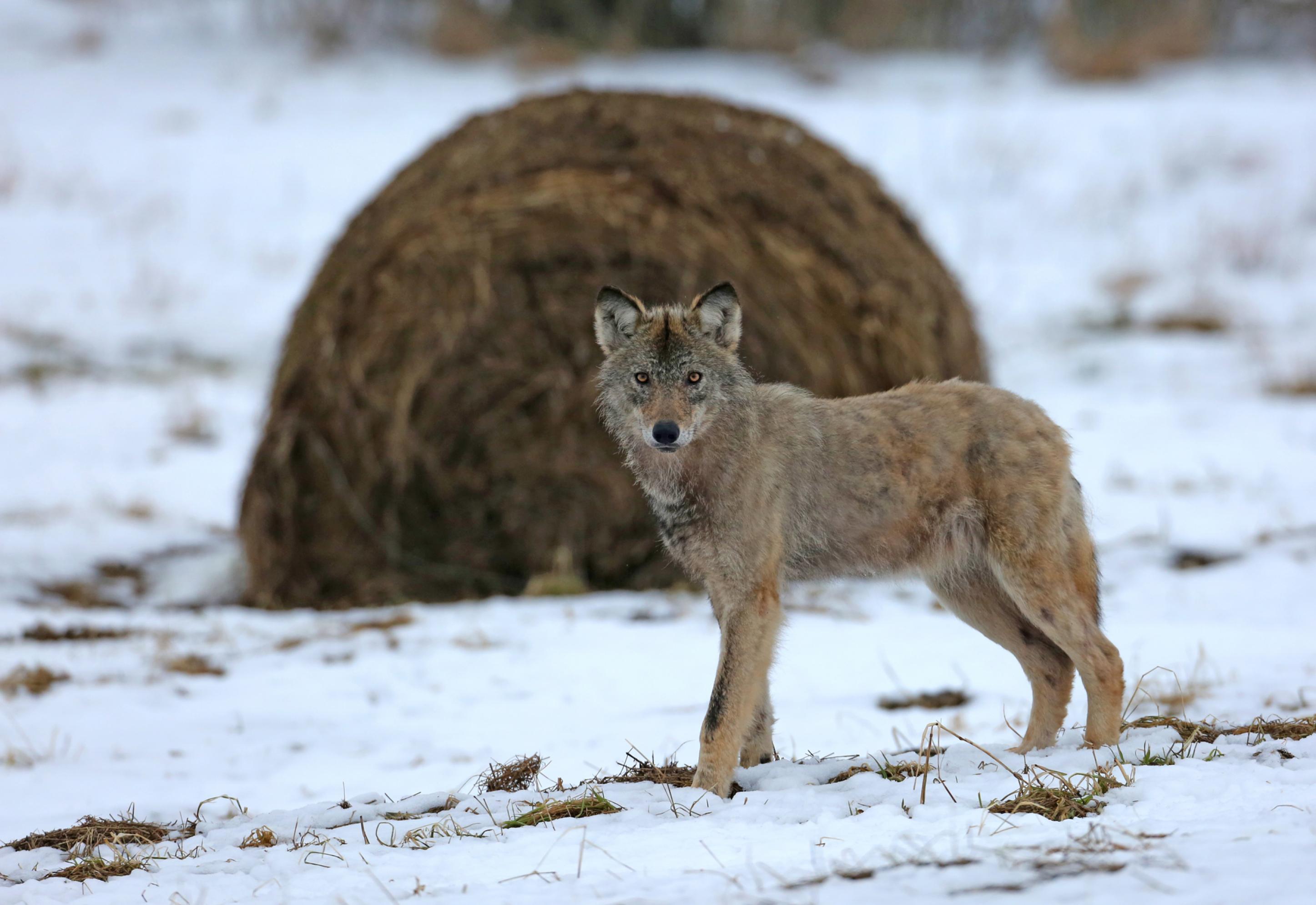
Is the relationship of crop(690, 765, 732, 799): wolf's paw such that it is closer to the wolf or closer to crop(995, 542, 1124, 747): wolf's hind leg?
the wolf

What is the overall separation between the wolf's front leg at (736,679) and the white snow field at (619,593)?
0.54 feet

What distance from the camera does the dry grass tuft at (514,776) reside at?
4566 mm

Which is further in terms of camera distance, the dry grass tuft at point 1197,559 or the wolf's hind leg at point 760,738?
the dry grass tuft at point 1197,559

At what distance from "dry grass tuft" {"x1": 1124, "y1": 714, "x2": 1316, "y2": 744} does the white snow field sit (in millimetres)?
53

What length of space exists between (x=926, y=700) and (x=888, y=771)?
5.78 ft

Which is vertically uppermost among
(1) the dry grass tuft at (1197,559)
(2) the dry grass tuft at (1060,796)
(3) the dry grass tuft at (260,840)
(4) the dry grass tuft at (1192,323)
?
(4) the dry grass tuft at (1192,323)

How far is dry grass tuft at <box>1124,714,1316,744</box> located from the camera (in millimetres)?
4363

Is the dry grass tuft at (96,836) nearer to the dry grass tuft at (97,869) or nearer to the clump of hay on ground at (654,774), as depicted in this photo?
the dry grass tuft at (97,869)

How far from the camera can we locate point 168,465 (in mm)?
10578

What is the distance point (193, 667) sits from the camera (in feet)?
21.3

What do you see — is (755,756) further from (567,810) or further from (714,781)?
(567,810)

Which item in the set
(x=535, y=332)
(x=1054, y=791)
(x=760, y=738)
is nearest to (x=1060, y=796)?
(x=1054, y=791)

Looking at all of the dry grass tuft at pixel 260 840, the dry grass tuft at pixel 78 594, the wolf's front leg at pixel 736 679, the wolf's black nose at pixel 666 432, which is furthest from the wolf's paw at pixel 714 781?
the dry grass tuft at pixel 78 594

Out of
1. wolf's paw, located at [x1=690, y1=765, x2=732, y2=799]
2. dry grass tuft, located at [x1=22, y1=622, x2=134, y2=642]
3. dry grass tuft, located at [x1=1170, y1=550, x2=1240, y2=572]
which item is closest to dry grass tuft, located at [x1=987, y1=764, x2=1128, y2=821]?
wolf's paw, located at [x1=690, y1=765, x2=732, y2=799]
